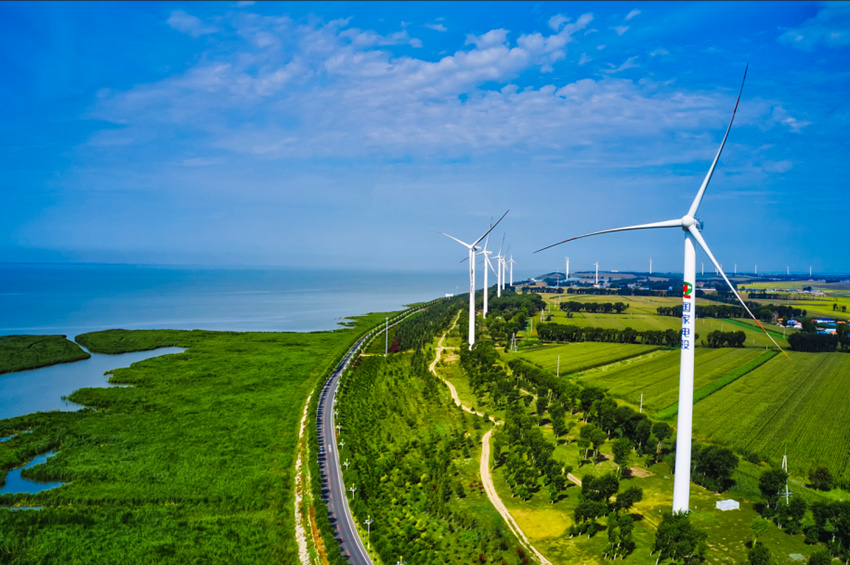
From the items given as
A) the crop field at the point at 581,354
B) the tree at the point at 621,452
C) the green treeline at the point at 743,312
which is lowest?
the tree at the point at 621,452

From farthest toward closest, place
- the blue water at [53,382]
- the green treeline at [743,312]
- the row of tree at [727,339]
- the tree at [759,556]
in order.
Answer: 1. the green treeline at [743,312]
2. the row of tree at [727,339]
3. the blue water at [53,382]
4. the tree at [759,556]

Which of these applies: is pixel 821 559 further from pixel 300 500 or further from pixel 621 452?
pixel 300 500

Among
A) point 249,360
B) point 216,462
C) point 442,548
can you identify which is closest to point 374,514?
point 442,548

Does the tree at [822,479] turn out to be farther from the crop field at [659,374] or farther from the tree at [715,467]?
the crop field at [659,374]

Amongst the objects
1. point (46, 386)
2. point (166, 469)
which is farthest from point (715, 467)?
point (46, 386)

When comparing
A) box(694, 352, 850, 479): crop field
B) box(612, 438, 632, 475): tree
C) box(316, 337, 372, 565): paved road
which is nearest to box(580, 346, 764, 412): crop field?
box(694, 352, 850, 479): crop field

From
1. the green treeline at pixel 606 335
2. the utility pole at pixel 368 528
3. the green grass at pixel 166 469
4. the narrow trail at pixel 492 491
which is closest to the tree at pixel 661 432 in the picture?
the narrow trail at pixel 492 491

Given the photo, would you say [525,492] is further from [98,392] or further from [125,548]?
[98,392]

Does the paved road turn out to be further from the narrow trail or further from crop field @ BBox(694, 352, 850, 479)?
crop field @ BBox(694, 352, 850, 479)
